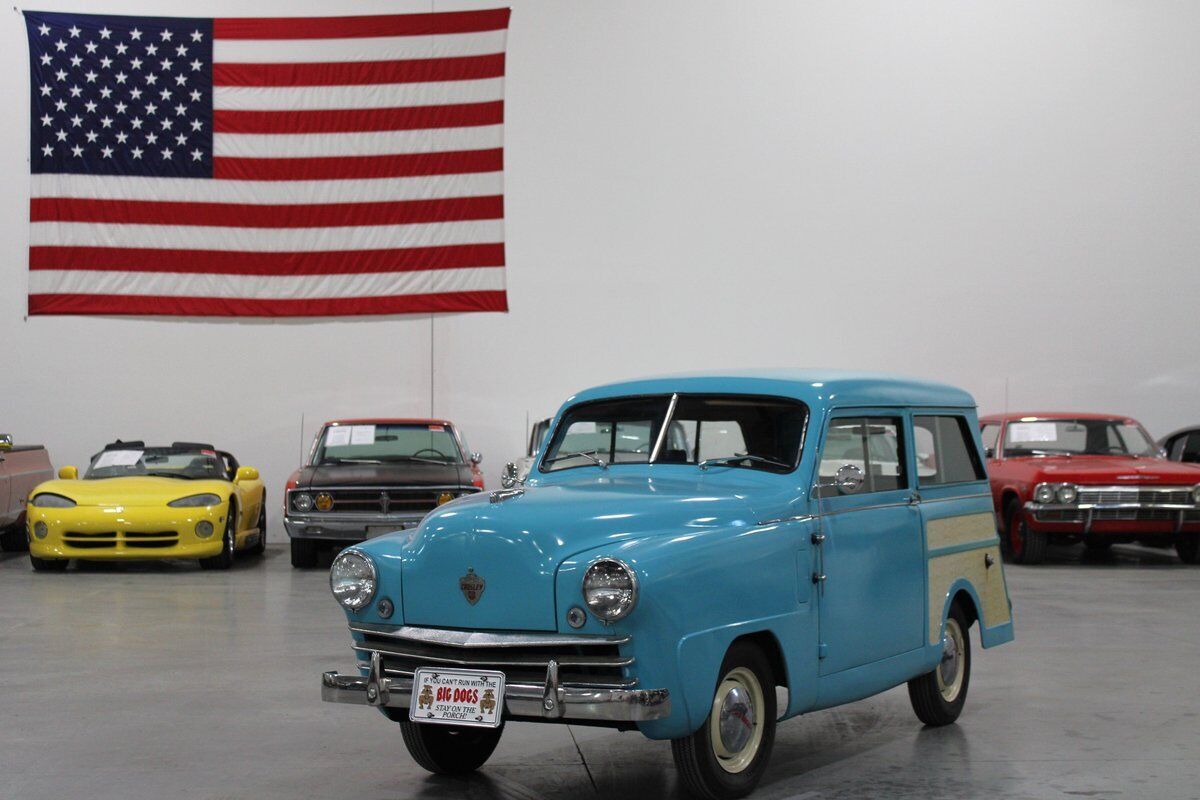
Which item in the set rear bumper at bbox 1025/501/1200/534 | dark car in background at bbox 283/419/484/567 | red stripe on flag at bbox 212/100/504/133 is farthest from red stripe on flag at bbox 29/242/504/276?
rear bumper at bbox 1025/501/1200/534

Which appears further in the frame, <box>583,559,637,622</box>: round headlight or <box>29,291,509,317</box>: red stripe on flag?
<box>29,291,509,317</box>: red stripe on flag

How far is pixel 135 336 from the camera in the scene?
1661cm

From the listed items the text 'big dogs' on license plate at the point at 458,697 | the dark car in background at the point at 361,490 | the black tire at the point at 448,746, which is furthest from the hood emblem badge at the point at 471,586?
the dark car in background at the point at 361,490

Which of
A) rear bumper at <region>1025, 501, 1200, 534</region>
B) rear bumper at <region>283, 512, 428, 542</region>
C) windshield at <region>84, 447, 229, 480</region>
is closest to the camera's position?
rear bumper at <region>283, 512, 428, 542</region>

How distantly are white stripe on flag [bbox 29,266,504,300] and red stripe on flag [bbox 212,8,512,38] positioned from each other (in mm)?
2887

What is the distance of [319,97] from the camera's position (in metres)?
16.6

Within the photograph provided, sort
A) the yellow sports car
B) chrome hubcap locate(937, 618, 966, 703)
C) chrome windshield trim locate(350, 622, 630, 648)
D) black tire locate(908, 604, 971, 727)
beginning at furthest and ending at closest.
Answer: the yellow sports car → chrome hubcap locate(937, 618, 966, 703) → black tire locate(908, 604, 971, 727) → chrome windshield trim locate(350, 622, 630, 648)

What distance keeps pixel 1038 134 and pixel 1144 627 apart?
31.6 feet

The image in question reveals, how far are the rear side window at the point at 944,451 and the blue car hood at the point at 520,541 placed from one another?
1407 millimetres

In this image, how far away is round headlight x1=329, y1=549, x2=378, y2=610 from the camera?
477cm

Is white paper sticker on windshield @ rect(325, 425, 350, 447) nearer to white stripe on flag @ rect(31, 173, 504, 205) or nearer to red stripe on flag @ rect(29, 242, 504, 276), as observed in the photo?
red stripe on flag @ rect(29, 242, 504, 276)

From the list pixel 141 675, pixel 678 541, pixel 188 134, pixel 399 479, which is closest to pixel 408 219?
pixel 188 134

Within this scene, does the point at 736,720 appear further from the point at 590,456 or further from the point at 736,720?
the point at 590,456

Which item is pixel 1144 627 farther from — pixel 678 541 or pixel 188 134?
pixel 188 134
